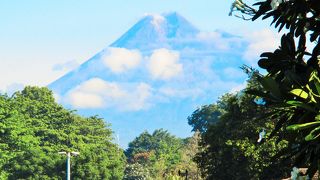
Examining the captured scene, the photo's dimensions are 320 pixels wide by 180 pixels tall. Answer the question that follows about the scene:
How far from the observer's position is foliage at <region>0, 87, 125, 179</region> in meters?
90.7

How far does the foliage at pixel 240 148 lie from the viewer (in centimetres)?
4359

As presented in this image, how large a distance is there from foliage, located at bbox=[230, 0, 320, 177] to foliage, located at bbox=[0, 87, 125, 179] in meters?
81.8

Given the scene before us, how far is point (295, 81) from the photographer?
16.7 feet

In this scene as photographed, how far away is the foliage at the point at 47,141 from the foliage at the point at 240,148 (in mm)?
41607

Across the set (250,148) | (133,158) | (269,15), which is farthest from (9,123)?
(269,15)

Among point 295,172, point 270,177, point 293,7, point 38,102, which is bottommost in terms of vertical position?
point 295,172

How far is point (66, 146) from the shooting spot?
108 metres

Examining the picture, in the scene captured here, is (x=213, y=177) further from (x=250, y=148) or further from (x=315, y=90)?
(x=315, y=90)

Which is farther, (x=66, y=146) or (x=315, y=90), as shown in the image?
(x=66, y=146)

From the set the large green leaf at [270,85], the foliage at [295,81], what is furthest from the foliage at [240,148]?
the large green leaf at [270,85]

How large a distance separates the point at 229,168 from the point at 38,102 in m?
71.1

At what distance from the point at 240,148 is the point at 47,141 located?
67.2 meters

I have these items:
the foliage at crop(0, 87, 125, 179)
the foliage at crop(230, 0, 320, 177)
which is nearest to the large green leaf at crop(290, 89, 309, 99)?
the foliage at crop(230, 0, 320, 177)

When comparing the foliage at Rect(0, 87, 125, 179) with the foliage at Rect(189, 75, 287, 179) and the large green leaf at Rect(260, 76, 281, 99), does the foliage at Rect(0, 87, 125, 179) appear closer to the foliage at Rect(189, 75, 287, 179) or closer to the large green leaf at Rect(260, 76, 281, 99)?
the foliage at Rect(189, 75, 287, 179)
